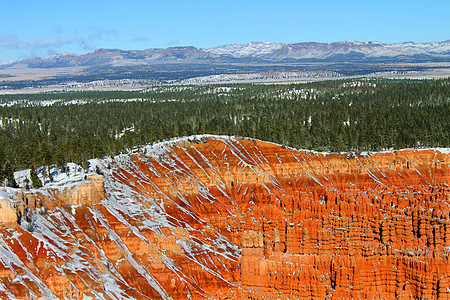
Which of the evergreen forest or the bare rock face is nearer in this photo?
the bare rock face

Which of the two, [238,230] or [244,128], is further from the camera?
[244,128]

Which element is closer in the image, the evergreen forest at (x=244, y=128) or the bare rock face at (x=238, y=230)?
the bare rock face at (x=238, y=230)

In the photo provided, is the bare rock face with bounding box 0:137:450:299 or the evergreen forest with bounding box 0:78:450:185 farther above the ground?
the evergreen forest with bounding box 0:78:450:185

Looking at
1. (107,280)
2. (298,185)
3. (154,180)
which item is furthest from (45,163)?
(298,185)

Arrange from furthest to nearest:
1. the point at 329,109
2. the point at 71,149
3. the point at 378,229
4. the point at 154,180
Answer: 1. the point at 329,109
2. the point at 71,149
3. the point at 154,180
4. the point at 378,229

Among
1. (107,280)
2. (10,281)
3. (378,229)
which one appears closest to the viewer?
(10,281)

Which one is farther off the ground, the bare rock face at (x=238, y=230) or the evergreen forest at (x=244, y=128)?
the evergreen forest at (x=244, y=128)

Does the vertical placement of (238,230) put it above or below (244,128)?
below

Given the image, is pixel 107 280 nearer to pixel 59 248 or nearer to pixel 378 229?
pixel 59 248
